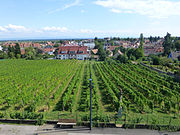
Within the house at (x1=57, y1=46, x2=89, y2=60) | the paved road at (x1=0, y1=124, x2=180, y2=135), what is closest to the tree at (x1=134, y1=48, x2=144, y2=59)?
the house at (x1=57, y1=46, x2=89, y2=60)

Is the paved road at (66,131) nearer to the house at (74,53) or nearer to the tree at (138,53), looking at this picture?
the tree at (138,53)

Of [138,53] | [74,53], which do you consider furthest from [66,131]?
[74,53]

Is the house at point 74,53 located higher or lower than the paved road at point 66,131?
higher

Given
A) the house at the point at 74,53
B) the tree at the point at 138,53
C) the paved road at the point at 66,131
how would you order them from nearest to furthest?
the paved road at the point at 66,131 → the tree at the point at 138,53 → the house at the point at 74,53

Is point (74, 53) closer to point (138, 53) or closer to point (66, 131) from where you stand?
point (138, 53)

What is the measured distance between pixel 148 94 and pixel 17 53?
235 feet

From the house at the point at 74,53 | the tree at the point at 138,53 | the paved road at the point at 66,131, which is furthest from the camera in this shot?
the house at the point at 74,53

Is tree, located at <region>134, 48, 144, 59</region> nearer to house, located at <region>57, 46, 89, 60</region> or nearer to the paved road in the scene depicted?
house, located at <region>57, 46, 89, 60</region>

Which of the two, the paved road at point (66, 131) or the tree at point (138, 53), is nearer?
the paved road at point (66, 131)

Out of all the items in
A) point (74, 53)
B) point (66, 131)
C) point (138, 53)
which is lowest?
point (66, 131)

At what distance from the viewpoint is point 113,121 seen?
40.7ft

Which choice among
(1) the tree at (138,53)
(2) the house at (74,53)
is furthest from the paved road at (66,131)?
(2) the house at (74,53)

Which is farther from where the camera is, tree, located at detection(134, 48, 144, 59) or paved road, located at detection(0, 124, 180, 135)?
tree, located at detection(134, 48, 144, 59)

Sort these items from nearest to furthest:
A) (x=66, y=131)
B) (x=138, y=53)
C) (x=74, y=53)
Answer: (x=66, y=131)
(x=138, y=53)
(x=74, y=53)
